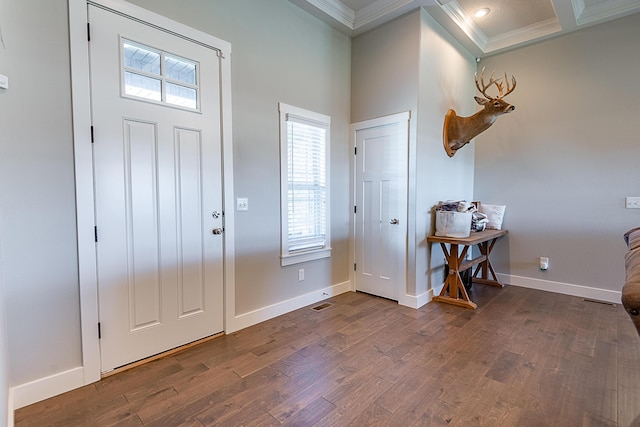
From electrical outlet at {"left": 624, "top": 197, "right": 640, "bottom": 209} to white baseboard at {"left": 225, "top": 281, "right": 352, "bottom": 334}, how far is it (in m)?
3.15

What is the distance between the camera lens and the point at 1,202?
162cm

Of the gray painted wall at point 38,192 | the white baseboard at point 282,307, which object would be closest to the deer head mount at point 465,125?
the white baseboard at point 282,307

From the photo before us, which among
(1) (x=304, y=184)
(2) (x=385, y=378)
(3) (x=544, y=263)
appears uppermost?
(1) (x=304, y=184)

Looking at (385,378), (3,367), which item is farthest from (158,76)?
(385,378)

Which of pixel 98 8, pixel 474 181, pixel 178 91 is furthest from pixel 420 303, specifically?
pixel 98 8

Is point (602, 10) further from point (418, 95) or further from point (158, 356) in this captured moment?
point (158, 356)

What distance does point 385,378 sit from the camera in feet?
6.45

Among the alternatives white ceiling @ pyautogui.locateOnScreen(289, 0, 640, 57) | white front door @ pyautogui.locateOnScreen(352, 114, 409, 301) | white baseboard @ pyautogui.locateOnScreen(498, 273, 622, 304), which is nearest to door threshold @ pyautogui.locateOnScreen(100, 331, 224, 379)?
white front door @ pyautogui.locateOnScreen(352, 114, 409, 301)

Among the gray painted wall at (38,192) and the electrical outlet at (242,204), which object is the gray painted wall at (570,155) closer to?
the electrical outlet at (242,204)

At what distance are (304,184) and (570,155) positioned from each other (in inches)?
125

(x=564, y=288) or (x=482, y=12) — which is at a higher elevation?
(x=482, y=12)

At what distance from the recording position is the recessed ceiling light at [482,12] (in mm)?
3309

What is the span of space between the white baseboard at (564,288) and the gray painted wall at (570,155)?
0.05 meters

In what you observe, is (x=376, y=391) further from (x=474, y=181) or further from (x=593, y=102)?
(x=593, y=102)
